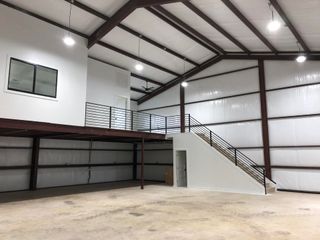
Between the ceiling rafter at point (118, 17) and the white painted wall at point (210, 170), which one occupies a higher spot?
the ceiling rafter at point (118, 17)

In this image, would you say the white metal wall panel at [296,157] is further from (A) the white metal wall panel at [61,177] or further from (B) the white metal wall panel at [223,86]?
(A) the white metal wall panel at [61,177]

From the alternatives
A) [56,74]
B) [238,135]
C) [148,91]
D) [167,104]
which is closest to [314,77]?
[238,135]

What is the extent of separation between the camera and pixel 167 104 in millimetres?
15672

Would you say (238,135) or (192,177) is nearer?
(192,177)

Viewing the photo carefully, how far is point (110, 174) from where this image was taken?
14609 mm

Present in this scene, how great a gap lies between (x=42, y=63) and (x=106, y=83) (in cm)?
419

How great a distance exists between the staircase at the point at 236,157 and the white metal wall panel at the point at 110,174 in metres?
4.84

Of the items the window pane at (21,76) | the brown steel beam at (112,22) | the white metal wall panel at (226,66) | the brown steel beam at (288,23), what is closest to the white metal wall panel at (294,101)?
the brown steel beam at (288,23)

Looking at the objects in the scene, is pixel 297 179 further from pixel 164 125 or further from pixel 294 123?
pixel 164 125

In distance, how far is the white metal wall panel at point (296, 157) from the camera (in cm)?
1033

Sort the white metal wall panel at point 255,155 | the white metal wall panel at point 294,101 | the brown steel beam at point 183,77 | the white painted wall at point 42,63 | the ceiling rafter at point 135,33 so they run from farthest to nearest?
the brown steel beam at point 183,77 < the white metal wall panel at point 255,155 < the white metal wall panel at point 294,101 < the ceiling rafter at point 135,33 < the white painted wall at point 42,63

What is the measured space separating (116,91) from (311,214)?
33.1 ft

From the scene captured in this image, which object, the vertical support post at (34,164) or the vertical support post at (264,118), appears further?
the vertical support post at (264,118)

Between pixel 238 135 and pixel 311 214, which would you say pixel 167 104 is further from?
pixel 311 214
